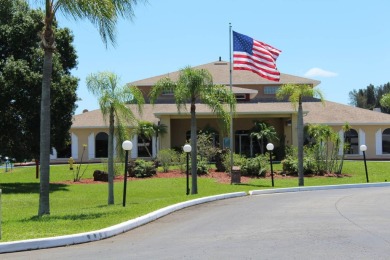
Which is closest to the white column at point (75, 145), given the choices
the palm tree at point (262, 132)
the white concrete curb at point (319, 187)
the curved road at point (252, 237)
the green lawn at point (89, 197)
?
the green lawn at point (89, 197)

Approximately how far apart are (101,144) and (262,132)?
515 inches

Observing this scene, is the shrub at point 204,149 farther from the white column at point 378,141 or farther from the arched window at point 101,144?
the white column at point 378,141

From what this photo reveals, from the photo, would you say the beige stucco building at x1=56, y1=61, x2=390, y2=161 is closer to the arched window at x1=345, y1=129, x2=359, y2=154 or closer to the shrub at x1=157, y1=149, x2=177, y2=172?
the arched window at x1=345, y1=129, x2=359, y2=154

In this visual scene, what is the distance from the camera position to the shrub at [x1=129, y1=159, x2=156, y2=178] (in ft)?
97.4

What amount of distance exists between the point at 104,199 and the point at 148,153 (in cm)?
1945

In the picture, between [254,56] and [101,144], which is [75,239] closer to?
[254,56]

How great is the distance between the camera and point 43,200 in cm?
1373

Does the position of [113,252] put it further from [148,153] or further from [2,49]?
[148,153]

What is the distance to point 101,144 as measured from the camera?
137 feet

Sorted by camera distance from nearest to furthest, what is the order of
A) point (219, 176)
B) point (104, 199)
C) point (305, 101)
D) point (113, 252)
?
point (113, 252), point (104, 199), point (219, 176), point (305, 101)

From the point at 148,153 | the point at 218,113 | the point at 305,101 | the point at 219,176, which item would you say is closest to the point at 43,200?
the point at 218,113

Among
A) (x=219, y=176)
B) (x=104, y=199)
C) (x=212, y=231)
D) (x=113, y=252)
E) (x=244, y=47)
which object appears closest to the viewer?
(x=113, y=252)

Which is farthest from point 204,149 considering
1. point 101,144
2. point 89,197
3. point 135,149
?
point 89,197

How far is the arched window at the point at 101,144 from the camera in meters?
41.4
